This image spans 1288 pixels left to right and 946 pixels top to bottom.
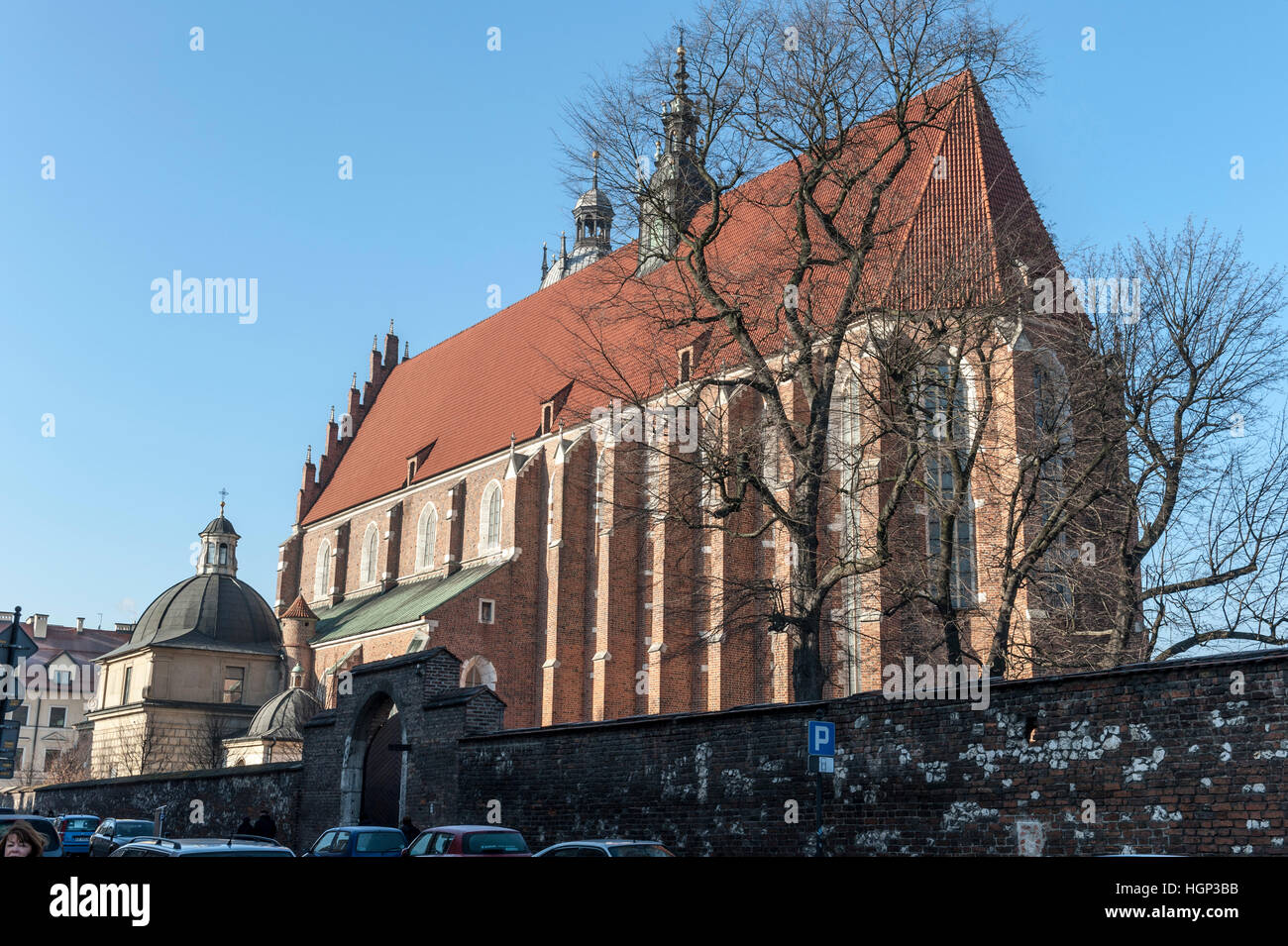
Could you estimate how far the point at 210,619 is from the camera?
4606 centimetres

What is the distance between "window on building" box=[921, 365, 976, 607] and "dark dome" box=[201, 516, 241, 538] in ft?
115

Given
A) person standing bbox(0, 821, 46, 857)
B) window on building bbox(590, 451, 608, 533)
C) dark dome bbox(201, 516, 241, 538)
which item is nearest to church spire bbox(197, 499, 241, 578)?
dark dome bbox(201, 516, 241, 538)

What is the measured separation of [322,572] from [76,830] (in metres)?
23.8

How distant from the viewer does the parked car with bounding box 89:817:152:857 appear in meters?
19.8

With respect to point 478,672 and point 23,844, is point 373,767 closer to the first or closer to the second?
point 478,672

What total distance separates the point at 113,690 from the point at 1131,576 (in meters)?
40.4

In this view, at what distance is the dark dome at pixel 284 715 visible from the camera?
1427 inches

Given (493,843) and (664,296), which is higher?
(664,296)

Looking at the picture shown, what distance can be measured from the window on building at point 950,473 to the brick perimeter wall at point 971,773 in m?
5.66

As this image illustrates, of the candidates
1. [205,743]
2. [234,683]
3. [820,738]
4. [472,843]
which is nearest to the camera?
[820,738]

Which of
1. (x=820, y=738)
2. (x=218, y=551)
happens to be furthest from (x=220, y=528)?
(x=820, y=738)

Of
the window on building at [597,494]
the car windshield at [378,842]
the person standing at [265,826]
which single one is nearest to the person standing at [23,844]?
the car windshield at [378,842]

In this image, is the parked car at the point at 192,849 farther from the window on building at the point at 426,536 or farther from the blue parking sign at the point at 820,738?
the window on building at the point at 426,536

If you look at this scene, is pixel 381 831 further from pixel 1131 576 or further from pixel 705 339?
pixel 705 339
